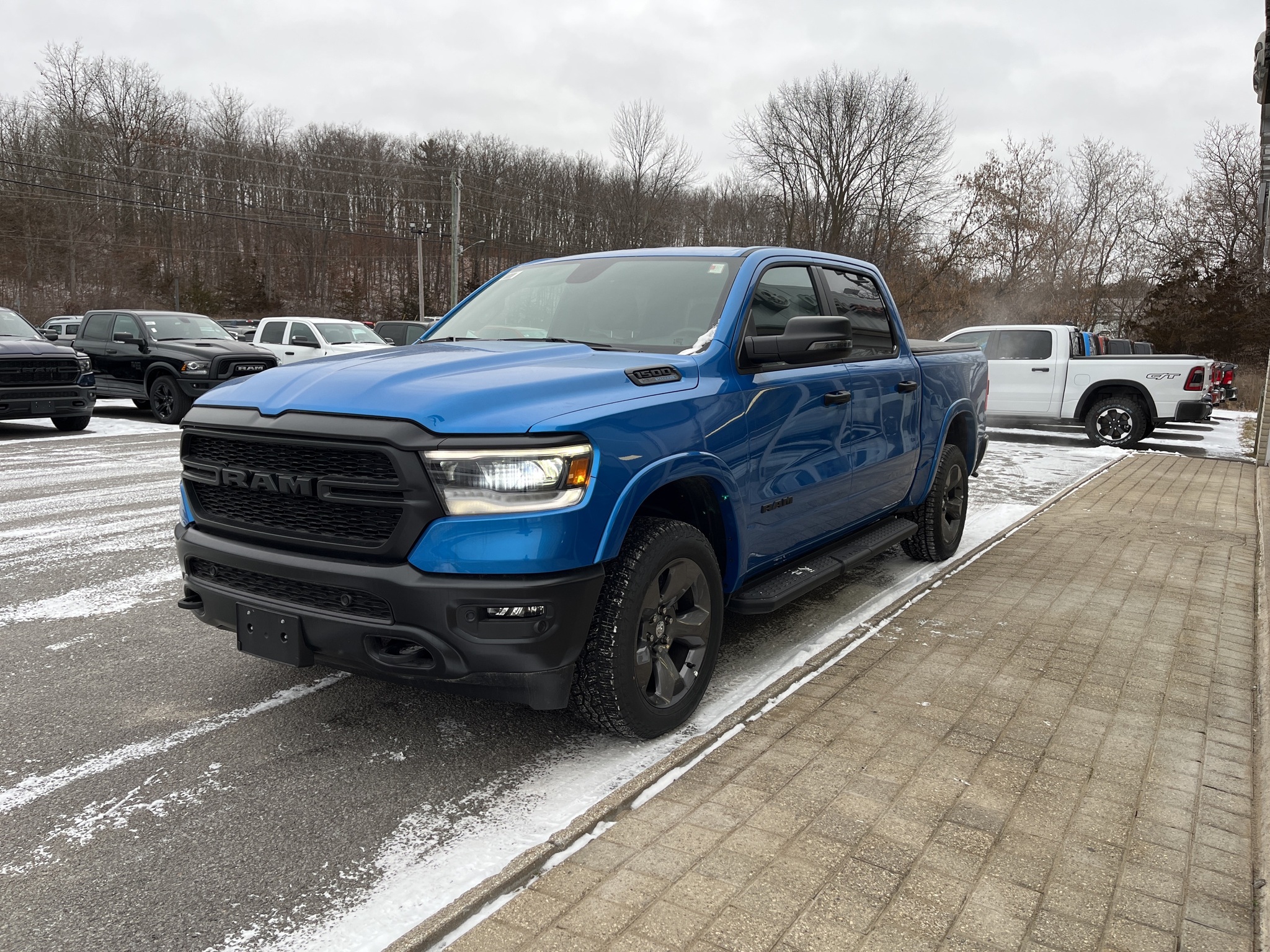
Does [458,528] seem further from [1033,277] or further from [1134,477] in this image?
[1033,277]

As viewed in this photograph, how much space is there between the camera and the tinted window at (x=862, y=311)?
4887 millimetres

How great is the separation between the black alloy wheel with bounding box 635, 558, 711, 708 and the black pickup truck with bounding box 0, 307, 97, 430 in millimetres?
11938

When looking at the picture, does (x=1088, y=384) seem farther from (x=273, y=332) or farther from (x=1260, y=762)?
(x=273, y=332)

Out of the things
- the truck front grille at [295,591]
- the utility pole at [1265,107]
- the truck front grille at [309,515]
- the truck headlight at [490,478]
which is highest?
the utility pole at [1265,107]

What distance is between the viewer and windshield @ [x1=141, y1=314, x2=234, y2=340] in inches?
597

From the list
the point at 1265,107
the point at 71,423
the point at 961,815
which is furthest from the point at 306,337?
the point at 1265,107

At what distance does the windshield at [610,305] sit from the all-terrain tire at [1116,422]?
1319 centimetres

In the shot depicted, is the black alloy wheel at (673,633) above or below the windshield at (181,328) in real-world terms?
below

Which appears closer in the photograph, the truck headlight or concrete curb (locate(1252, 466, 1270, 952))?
concrete curb (locate(1252, 466, 1270, 952))

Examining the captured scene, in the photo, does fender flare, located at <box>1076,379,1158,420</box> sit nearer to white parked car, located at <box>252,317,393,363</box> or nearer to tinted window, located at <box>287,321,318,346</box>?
white parked car, located at <box>252,317,393,363</box>

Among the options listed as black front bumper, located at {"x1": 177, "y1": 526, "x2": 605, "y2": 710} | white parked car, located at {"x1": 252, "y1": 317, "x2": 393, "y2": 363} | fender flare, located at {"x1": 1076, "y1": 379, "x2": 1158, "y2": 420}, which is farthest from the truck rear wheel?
white parked car, located at {"x1": 252, "y1": 317, "x2": 393, "y2": 363}

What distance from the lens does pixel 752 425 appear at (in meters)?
3.72

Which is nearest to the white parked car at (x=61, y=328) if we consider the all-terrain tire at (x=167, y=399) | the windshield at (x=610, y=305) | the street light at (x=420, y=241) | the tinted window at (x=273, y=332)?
the tinted window at (x=273, y=332)

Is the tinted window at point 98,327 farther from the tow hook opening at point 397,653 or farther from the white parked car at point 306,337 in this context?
the tow hook opening at point 397,653
